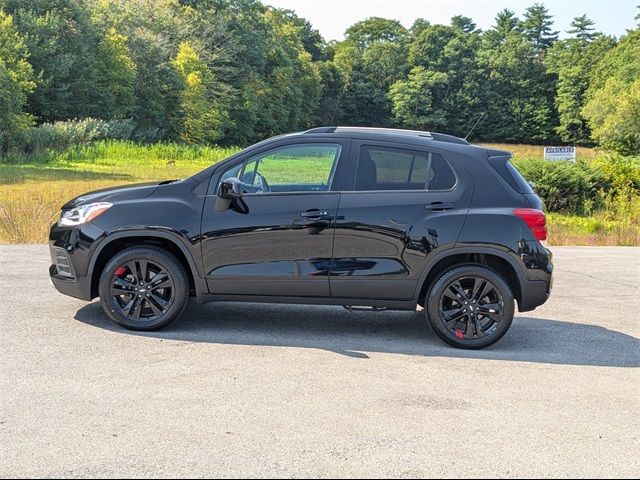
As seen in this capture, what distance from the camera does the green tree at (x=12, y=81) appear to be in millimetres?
41594

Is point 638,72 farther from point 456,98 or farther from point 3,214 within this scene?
point 3,214

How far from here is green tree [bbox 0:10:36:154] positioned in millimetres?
41594

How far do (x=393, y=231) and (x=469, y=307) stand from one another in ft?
2.99

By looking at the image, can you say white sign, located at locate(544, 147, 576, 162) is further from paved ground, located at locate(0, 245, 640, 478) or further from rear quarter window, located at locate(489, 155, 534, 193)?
rear quarter window, located at locate(489, 155, 534, 193)

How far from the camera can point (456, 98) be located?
105938mm

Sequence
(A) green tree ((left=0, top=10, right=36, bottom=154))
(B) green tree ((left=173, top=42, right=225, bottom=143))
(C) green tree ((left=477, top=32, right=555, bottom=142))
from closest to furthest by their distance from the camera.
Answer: (A) green tree ((left=0, top=10, right=36, bottom=154))
(B) green tree ((left=173, top=42, right=225, bottom=143))
(C) green tree ((left=477, top=32, right=555, bottom=142))

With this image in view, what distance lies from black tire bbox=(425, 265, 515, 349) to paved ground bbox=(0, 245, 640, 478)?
17 centimetres

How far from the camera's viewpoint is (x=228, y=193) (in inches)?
251

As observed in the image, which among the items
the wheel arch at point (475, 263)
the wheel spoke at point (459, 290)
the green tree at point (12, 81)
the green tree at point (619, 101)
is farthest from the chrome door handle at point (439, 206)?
the green tree at point (619, 101)

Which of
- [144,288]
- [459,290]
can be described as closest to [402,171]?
[459,290]

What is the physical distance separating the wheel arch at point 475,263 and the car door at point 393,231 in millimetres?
79

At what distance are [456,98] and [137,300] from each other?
103 metres

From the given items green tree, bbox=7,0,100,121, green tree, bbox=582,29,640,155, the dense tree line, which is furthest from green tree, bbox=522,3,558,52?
green tree, bbox=7,0,100,121

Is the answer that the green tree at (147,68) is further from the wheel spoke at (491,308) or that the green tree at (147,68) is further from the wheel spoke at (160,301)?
the wheel spoke at (491,308)
